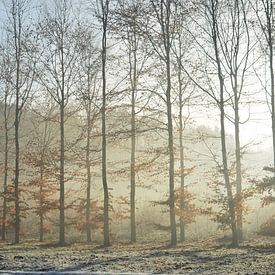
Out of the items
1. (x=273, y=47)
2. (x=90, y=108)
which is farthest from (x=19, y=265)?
(x=90, y=108)

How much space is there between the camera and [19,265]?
11945mm

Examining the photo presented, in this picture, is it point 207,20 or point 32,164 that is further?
point 32,164

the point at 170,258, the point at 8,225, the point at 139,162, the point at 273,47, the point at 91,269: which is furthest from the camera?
the point at 8,225

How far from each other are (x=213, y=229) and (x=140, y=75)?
12.4 m

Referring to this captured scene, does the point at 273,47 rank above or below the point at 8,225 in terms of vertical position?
above

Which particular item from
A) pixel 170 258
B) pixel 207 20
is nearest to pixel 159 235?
pixel 207 20

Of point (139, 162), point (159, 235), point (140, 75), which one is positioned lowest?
point (159, 235)

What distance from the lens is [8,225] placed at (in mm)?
30828

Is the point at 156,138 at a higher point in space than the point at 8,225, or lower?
higher

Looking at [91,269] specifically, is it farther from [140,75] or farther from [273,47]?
[140,75]

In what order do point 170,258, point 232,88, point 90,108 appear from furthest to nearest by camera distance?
point 90,108
point 232,88
point 170,258

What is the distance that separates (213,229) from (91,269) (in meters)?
21.6

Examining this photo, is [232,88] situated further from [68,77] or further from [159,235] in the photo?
[159,235]

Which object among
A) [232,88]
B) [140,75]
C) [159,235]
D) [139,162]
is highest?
[140,75]
